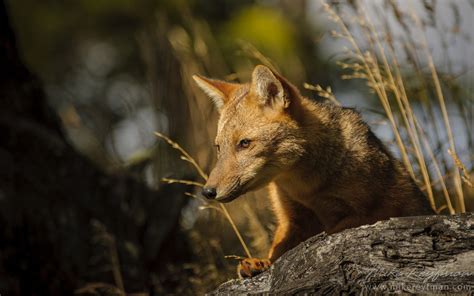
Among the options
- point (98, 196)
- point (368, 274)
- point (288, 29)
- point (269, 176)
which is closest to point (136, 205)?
point (98, 196)

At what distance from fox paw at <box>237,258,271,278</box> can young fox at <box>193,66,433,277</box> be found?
28 centimetres

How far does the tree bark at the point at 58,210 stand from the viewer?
6.66 meters

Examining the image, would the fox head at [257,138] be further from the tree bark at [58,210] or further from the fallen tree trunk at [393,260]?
the tree bark at [58,210]

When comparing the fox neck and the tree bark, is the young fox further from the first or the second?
the tree bark

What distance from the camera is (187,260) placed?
7.47 metres

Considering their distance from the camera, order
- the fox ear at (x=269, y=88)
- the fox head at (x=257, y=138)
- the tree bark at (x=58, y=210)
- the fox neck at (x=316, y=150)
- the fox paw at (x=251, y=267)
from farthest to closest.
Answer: the tree bark at (x=58, y=210) < the fox ear at (x=269, y=88) < the fox neck at (x=316, y=150) < the fox head at (x=257, y=138) < the fox paw at (x=251, y=267)

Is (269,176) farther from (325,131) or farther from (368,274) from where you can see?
(368,274)

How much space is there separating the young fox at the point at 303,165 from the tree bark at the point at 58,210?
1888 millimetres

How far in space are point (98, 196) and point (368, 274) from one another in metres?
4.27

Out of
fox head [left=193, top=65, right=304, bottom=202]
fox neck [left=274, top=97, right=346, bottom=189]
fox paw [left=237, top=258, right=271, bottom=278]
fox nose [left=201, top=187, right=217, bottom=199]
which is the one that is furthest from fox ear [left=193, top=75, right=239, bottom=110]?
fox paw [left=237, top=258, right=271, bottom=278]

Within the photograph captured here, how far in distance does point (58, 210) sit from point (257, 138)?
2738mm

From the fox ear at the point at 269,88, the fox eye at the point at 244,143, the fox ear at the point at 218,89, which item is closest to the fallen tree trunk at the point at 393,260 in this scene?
the fox eye at the point at 244,143

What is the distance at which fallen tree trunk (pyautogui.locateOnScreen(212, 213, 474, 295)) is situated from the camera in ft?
11.0

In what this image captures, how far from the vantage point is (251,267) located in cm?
430
